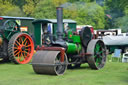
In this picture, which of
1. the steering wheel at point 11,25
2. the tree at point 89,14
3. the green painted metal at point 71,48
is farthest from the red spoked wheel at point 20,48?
the tree at point 89,14

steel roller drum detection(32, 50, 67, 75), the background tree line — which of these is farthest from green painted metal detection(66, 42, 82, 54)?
the background tree line

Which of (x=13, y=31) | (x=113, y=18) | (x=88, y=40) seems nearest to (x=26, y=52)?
(x=13, y=31)

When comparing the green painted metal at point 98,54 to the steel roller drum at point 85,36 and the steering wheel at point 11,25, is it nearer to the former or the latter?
the steel roller drum at point 85,36

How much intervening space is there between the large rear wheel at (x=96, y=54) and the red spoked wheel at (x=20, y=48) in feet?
9.76

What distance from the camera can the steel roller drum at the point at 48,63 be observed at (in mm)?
8406

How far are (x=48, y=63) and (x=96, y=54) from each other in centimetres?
226

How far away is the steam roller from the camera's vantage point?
28.1 feet

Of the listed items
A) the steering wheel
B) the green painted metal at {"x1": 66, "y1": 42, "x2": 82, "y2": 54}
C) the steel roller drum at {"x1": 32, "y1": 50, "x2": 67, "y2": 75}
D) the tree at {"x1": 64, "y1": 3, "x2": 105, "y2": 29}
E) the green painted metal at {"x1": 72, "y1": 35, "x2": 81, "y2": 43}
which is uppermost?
the tree at {"x1": 64, "y1": 3, "x2": 105, "y2": 29}

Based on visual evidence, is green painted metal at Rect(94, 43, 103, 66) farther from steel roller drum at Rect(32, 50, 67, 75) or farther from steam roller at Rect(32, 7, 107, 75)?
steel roller drum at Rect(32, 50, 67, 75)

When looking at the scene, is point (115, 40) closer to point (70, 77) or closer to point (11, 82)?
point (70, 77)

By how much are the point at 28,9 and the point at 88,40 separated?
27.5 m

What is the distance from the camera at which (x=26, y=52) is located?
1234 centimetres

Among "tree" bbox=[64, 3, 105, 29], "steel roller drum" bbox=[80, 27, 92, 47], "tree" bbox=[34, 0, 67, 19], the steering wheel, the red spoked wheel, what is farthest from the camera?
"tree" bbox=[64, 3, 105, 29]

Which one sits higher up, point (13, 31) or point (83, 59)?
point (13, 31)
